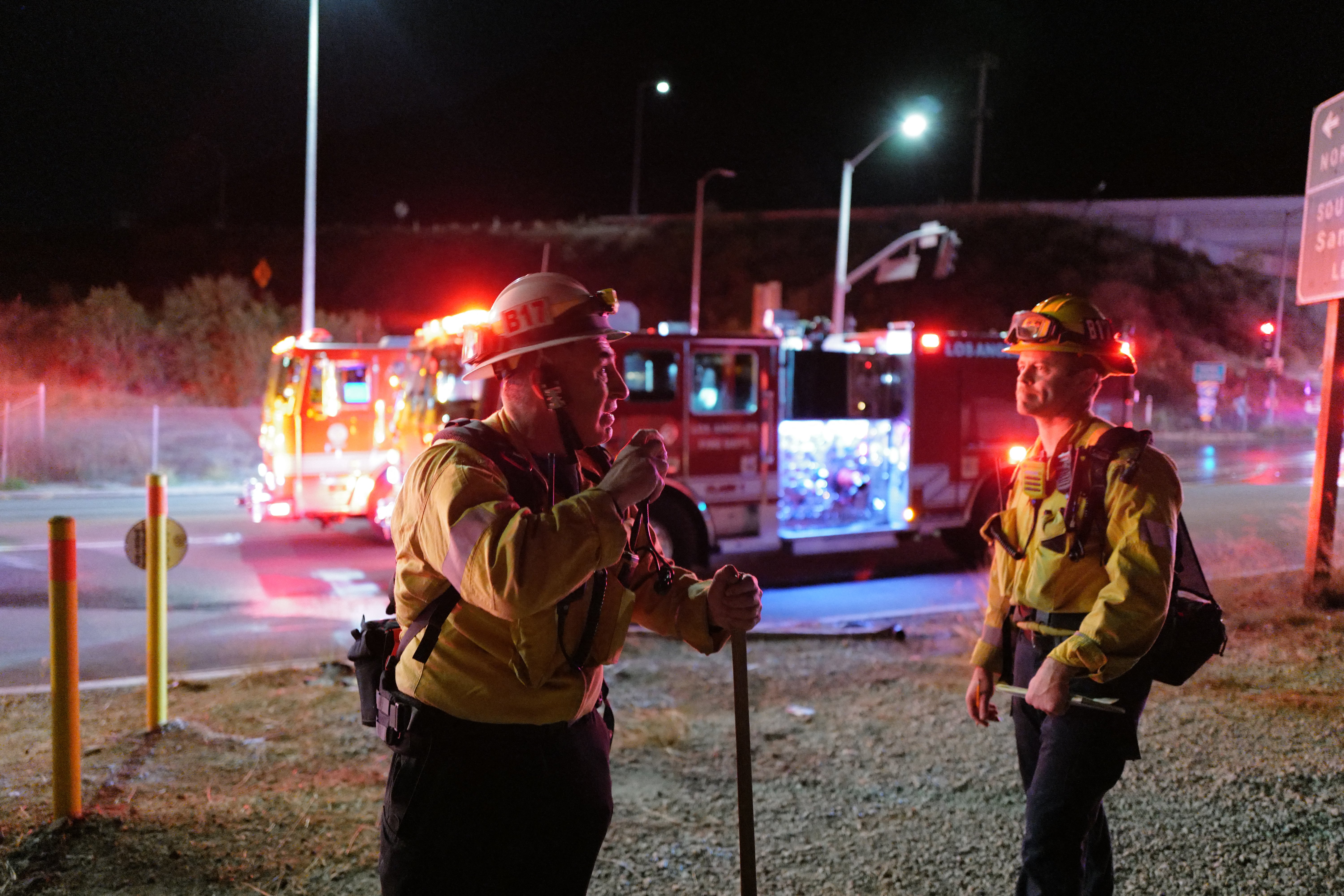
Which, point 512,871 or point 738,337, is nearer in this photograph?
point 512,871

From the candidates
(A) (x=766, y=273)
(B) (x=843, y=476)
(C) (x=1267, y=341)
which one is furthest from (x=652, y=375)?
(A) (x=766, y=273)

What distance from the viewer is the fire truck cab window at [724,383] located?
8.87 m

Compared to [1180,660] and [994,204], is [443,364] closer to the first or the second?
[1180,660]

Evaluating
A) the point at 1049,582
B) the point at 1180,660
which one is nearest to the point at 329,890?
the point at 1049,582

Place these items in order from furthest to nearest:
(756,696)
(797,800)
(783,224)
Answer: (783,224) → (756,696) → (797,800)

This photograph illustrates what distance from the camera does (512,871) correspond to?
203cm

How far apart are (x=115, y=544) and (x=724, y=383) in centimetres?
678

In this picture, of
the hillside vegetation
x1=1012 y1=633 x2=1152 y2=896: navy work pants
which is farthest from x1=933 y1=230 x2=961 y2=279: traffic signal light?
the hillside vegetation

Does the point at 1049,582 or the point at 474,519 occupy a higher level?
the point at 474,519

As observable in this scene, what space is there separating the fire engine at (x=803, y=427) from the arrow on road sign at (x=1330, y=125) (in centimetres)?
317

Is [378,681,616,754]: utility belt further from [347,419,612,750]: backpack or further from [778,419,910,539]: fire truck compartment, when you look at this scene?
[778,419,910,539]: fire truck compartment

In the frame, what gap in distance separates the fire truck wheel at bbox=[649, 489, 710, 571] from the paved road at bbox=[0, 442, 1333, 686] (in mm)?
762

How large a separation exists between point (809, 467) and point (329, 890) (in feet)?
23.1

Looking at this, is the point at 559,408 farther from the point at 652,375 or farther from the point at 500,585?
the point at 652,375
